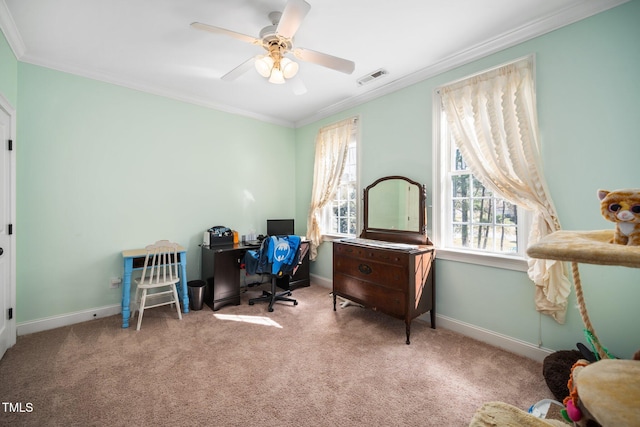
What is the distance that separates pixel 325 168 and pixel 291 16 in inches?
101

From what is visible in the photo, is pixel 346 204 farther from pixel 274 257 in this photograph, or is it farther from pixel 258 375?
pixel 258 375

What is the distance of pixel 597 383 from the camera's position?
29.4 inches

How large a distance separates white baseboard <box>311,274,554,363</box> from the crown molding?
8.67 feet

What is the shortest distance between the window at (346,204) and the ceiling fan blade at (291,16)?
6.77ft

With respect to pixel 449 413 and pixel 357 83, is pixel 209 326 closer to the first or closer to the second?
pixel 449 413

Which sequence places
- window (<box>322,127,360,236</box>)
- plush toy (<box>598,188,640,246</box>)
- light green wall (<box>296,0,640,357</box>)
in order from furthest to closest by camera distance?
window (<box>322,127,360,236</box>), light green wall (<box>296,0,640,357</box>), plush toy (<box>598,188,640,246</box>)

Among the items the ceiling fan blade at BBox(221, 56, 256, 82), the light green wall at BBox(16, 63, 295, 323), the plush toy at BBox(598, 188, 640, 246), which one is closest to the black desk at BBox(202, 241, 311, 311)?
the light green wall at BBox(16, 63, 295, 323)

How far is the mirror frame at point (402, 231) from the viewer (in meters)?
2.95

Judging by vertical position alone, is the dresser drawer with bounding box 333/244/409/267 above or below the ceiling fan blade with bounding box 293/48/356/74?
below

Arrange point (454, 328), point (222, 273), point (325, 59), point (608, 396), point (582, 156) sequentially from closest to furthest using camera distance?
point (608, 396), point (582, 156), point (325, 59), point (454, 328), point (222, 273)

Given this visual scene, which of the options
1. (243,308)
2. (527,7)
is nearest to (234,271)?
(243,308)

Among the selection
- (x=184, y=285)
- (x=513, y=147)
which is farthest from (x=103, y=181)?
(x=513, y=147)

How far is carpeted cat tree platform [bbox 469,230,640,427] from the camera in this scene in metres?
0.66

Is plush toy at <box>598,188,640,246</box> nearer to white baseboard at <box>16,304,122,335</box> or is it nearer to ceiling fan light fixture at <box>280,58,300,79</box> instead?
ceiling fan light fixture at <box>280,58,300,79</box>
